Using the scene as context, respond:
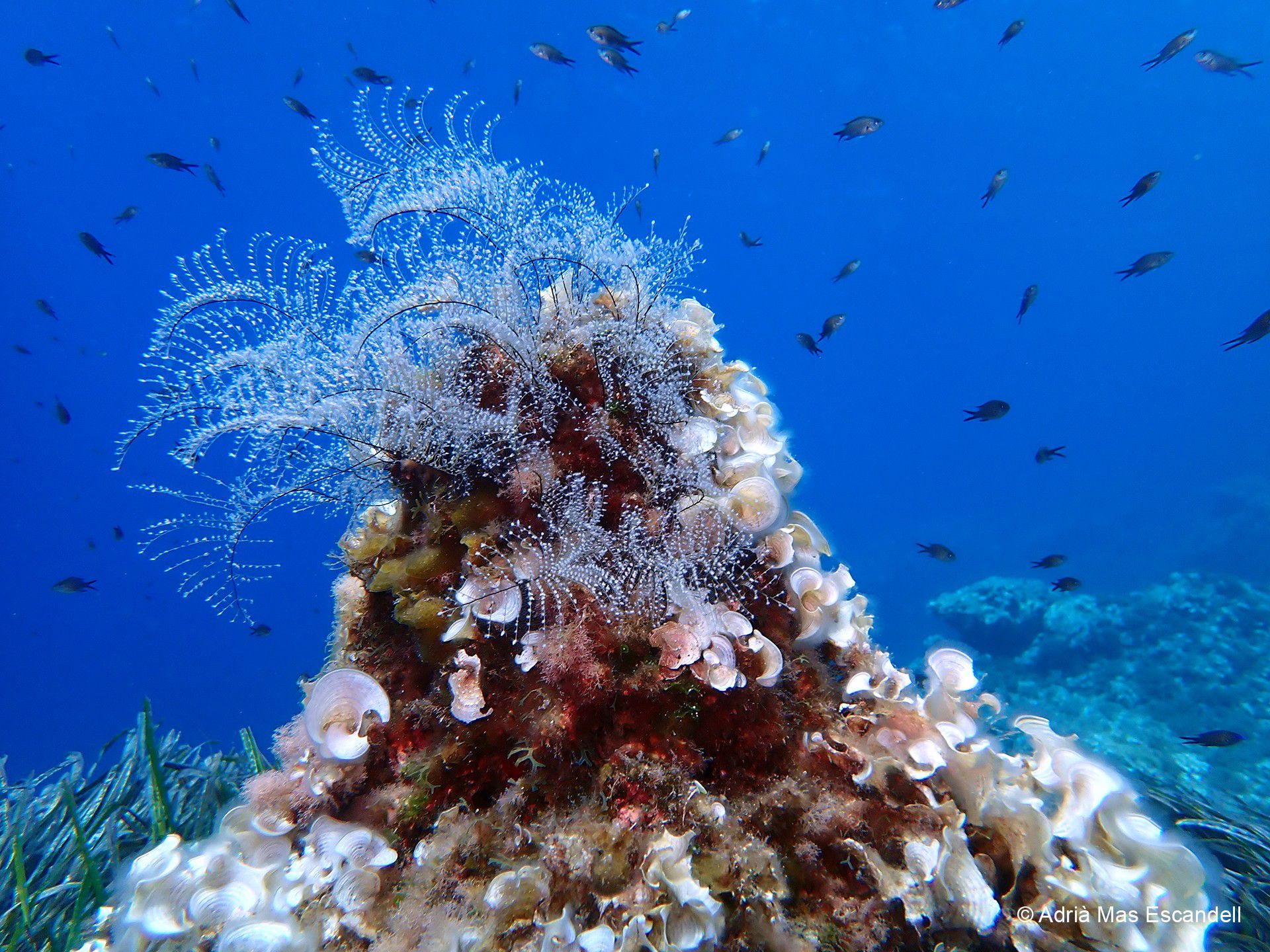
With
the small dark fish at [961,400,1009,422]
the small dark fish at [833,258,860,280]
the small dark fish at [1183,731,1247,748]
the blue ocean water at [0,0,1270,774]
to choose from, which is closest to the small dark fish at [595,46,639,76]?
the small dark fish at [833,258,860,280]

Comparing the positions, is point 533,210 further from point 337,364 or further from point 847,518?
point 847,518

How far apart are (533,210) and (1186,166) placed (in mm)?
147450

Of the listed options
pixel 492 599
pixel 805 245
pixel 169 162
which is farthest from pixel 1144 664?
pixel 805 245

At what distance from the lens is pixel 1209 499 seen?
171 ft

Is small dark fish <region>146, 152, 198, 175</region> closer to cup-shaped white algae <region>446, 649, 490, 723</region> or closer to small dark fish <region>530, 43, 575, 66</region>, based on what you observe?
small dark fish <region>530, 43, 575, 66</region>

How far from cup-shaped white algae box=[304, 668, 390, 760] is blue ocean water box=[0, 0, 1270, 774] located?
4324 cm

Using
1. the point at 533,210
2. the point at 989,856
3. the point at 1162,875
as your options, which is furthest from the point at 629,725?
the point at 533,210

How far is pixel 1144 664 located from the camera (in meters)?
18.6

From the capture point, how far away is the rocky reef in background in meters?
13.9

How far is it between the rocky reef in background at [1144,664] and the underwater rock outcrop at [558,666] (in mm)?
12795

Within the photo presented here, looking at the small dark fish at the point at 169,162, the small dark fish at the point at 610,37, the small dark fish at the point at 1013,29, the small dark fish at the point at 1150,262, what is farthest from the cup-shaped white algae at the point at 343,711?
the small dark fish at the point at 1013,29

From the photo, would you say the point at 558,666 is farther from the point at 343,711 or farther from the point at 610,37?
the point at 610,37

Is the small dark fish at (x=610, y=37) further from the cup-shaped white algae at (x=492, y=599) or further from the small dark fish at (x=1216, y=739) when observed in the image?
the small dark fish at (x=1216, y=739)

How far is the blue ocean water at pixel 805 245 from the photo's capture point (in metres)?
55.9
